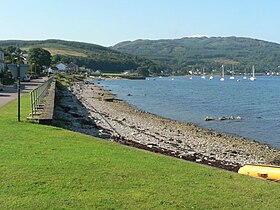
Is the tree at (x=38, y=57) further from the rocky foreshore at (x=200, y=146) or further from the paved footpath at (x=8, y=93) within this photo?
the rocky foreshore at (x=200, y=146)

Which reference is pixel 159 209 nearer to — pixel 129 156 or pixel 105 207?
pixel 105 207

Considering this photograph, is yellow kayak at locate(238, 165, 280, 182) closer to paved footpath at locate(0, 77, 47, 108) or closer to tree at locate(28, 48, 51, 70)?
paved footpath at locate(0, 77, 47, 108)

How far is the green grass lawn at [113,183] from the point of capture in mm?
7902

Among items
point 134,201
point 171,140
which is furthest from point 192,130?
point 134,201

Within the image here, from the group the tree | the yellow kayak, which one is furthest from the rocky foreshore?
the tree

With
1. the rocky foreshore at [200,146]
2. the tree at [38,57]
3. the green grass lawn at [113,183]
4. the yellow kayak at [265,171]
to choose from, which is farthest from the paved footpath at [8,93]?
the tree at [38,57]

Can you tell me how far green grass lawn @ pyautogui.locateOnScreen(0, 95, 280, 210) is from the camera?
25.9 ft

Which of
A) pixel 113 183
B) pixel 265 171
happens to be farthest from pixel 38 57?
pixel 113 183

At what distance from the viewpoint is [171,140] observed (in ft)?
82.9

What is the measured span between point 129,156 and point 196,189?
358 centimetres

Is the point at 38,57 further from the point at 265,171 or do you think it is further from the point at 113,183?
the point at 113,183

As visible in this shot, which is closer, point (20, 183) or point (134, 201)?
point (134, 201)

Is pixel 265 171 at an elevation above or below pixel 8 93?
below

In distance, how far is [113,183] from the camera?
905cm
